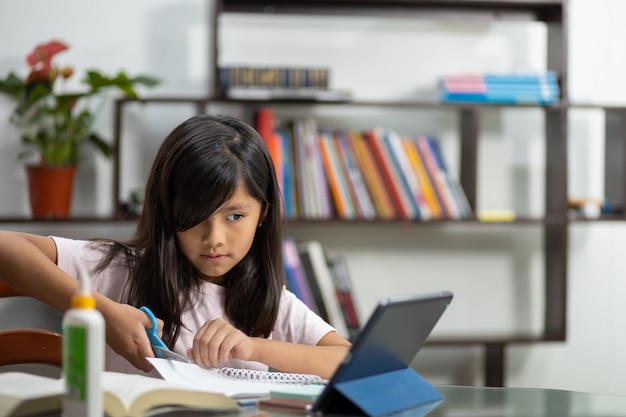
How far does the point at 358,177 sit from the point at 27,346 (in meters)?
1.45

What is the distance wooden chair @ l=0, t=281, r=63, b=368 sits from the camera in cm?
155

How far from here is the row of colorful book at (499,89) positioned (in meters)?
2.87

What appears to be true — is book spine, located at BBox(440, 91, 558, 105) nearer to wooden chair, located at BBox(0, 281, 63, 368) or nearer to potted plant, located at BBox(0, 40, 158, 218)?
potted plant, located at BBox(0, 40, 158, 218)

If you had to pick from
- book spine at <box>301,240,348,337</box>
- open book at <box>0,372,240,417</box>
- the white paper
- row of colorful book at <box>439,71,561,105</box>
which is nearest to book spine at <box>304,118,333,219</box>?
book spine at <box>301,240,348,337</box>

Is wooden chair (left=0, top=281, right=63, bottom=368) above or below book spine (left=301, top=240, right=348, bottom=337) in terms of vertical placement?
above

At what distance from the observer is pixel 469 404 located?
1.10 meters

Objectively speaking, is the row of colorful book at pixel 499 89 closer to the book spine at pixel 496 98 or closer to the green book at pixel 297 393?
the book spine at pixel 496 98

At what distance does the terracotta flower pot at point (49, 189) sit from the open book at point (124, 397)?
175 centimetres

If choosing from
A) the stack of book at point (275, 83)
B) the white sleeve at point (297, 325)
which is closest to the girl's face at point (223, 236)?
the white sleeve at point (297, 325)

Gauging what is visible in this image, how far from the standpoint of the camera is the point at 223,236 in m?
1.50

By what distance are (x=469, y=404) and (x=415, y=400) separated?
7 cm

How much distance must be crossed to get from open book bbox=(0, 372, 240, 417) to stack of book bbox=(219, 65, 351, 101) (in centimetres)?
176

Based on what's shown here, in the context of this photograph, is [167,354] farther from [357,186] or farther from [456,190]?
[456,190]

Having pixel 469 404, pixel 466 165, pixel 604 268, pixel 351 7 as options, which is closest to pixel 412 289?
pixel 466 165
